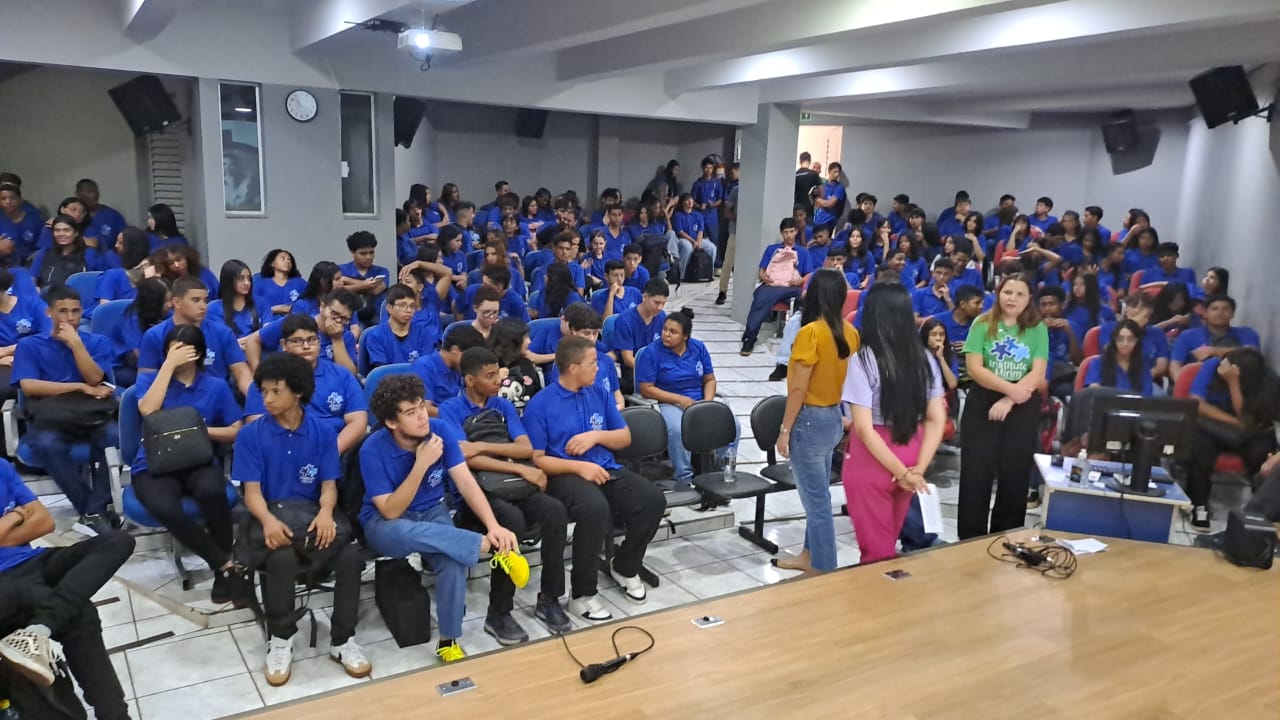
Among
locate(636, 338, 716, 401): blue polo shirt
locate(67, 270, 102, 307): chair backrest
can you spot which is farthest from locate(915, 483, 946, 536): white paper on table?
locate(67, 270, 102, 307): chair backrest

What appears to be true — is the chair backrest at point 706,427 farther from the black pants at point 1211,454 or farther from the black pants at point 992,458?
the black pants at point 1211,454

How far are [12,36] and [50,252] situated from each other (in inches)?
71.3

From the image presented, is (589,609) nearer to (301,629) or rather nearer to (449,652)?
(449,652)

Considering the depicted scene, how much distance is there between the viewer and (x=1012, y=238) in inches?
467

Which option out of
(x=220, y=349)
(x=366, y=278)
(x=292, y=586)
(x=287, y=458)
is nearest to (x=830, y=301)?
(x=287, y=458)

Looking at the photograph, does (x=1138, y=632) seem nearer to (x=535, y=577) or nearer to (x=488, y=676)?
(x=488, y=676)

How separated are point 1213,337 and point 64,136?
35.2 feet

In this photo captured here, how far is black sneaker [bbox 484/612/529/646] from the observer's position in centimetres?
387

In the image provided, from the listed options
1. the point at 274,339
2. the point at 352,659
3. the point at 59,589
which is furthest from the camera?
the point at 274,339

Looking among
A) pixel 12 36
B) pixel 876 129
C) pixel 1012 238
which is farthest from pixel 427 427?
pixel 876 129

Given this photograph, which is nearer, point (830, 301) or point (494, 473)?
point (830, 301)

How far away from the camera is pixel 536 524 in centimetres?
406

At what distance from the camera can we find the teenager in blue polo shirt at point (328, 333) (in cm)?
508

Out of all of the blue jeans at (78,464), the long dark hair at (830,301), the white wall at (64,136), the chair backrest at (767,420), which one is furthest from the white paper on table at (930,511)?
the white wall at (64,136)
